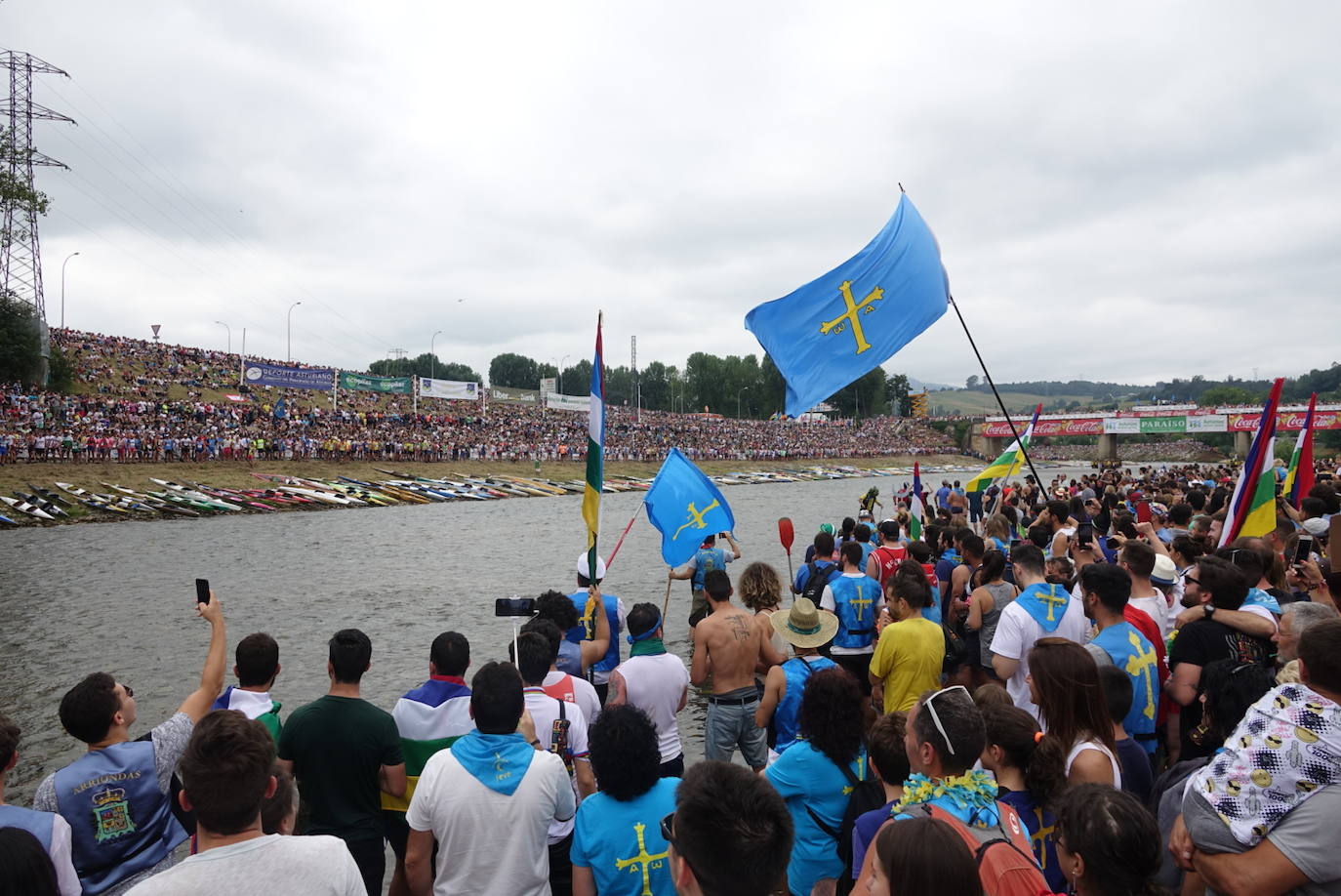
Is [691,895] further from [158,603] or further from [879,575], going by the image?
[158,603]

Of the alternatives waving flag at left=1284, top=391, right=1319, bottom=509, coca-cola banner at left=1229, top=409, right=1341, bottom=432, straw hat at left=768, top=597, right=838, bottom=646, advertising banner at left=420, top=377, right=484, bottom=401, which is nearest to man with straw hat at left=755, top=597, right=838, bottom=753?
straw hat at left=768, top=597, right=838, bottom=646

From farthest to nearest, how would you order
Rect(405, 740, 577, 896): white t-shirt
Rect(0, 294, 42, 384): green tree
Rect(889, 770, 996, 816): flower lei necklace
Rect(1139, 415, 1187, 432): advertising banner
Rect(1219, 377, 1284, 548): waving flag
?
Rect(1139, 415, 1187, 432): advertising banner
Rect(0, 294, 42, 384): green tree
Rect(1219, 377, 1284, 548): waving flag
Rect(405, 740, 577, 896): white t-shirt
Rect(889, 770, 996, 816): flower lei necklace

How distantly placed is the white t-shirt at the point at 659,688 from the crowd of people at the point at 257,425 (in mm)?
41591

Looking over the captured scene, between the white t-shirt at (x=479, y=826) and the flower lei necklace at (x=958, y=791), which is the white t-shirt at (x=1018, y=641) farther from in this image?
the white t-shirt at (x=479, y=826)

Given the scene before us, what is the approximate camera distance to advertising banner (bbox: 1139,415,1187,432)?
86.9m

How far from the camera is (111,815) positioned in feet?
10.9

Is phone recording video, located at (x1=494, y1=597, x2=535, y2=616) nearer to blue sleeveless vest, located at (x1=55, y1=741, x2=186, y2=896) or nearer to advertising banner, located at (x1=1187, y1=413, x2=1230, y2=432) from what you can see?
blue sleeveless vest, located at (x1=55, y1=741, x2=186, y2=896)

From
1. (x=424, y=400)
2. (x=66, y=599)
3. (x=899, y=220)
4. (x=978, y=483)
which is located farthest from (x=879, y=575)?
(x=424, y=400)

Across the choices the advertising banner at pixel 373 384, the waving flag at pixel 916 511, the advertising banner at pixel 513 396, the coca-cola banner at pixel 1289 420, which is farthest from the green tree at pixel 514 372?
the waving flag at pixel 916 511

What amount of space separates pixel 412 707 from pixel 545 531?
26.9 meters

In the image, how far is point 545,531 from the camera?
3103cm

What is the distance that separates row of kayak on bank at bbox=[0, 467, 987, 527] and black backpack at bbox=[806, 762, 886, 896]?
35.8m

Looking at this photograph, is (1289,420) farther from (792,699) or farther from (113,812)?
(113,812)

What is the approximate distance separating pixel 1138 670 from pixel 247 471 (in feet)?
152
